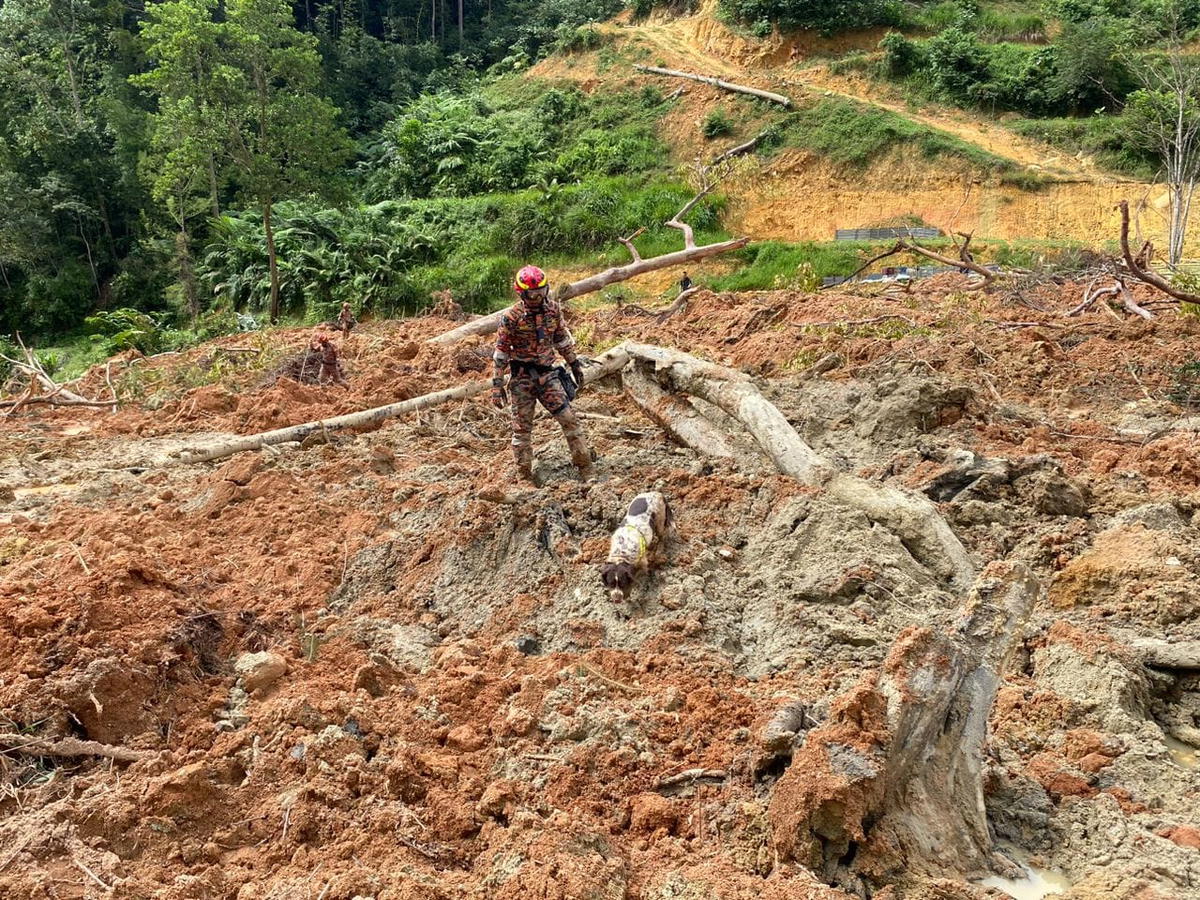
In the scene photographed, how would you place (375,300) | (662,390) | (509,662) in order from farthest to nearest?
(375,300) → (662,390) → (509,662)

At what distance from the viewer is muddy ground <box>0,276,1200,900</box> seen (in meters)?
2.66

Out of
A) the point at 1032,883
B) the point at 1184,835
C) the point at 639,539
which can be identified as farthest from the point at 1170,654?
the point at 639,539

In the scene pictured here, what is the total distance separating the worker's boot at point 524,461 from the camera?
20.1 feet

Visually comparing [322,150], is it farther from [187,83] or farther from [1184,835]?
[1184,835]

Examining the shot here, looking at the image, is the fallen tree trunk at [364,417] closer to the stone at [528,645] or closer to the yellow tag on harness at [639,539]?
the yellow tag on harness at [639,539]

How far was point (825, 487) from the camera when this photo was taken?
16.9 ft

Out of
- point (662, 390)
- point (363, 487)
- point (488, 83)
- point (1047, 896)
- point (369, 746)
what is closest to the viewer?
point (1047, 896)

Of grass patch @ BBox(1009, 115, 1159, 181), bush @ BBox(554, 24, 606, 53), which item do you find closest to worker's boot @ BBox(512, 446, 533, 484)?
grass patch @ BBox(1009, 115, 1159, 181)

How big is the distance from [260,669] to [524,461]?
2806 mm

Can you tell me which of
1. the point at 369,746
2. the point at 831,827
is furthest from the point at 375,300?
the point at 831,827

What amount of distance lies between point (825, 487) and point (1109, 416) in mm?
3601

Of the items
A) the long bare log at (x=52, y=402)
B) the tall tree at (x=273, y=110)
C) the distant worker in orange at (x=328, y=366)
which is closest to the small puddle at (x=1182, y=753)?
the distant worker in orange at (x=328, y=366)

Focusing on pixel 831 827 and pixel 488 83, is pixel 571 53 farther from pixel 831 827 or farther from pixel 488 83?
pixel 831 827

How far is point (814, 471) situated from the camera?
535cm
